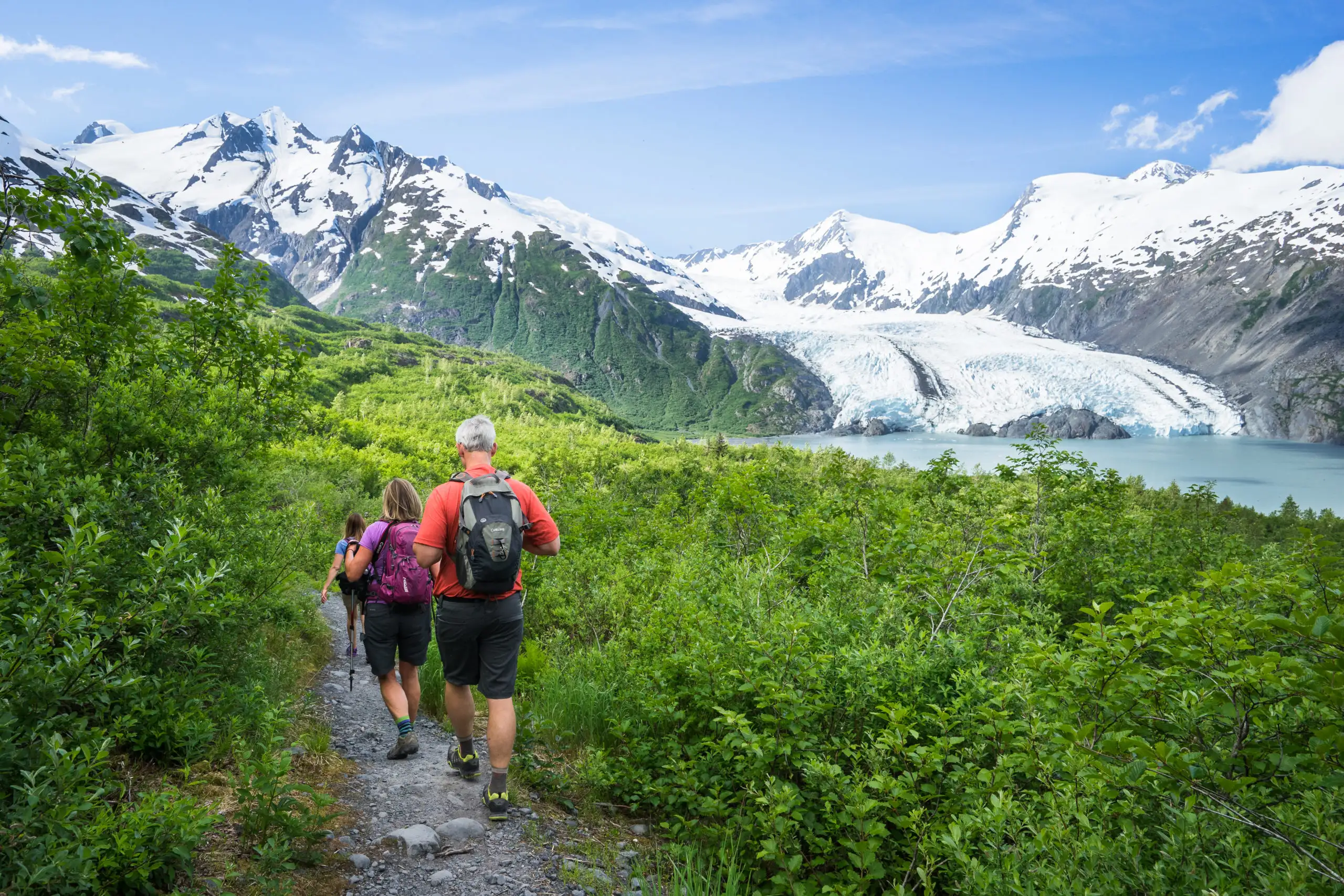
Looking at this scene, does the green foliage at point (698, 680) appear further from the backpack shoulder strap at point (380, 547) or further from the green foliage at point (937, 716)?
the backpack shoulder strap at point (380, 547)

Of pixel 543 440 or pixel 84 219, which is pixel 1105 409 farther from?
pixel 84 219

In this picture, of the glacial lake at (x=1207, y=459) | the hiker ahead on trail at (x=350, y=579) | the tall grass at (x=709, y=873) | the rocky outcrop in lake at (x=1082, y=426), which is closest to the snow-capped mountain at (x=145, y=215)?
the glacial lake at (x=1207, y=459)

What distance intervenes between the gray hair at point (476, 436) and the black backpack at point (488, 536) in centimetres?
28

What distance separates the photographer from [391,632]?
230 inches

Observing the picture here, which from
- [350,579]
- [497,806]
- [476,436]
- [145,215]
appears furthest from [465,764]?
[145,215]

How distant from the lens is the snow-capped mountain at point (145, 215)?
533 ft

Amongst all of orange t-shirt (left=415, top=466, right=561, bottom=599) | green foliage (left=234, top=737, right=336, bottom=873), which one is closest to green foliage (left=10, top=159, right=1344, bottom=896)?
green foliage (left=234, top=737, right=336, bottom=873)


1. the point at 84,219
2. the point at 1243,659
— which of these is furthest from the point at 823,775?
the point at 84,219

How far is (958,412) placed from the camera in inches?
4929

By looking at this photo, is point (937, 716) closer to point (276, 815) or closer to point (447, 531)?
point (447, 531)

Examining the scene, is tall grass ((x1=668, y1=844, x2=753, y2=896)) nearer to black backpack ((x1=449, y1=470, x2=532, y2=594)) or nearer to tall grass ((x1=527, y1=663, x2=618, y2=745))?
tall grass ((x1=527, y1=663, x2=618, y2=745))

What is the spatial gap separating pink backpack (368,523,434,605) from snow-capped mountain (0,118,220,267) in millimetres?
188122

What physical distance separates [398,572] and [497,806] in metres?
2.11

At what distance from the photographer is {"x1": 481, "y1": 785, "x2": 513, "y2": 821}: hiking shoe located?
4703mm
